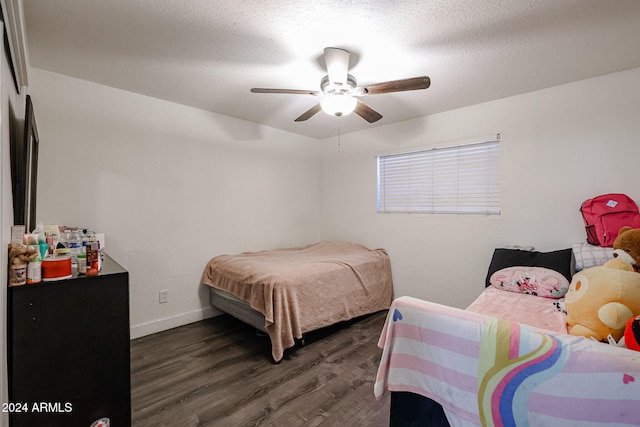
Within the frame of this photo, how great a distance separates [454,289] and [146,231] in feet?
10.5

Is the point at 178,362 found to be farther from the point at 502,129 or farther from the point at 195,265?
the point at 502,129

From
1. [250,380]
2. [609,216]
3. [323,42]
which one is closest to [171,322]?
[250,380]

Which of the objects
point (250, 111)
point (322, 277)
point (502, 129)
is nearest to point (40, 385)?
point (322, 277)

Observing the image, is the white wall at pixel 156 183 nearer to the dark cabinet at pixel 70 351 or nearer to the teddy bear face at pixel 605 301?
the dark cabinet at pixel 70 351

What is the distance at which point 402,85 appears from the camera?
1.83m

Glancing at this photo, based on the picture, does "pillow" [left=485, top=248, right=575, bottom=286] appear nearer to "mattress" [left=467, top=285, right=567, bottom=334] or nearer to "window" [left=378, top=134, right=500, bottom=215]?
"mattress" [left=467, top=285, right=567, bottom=334]

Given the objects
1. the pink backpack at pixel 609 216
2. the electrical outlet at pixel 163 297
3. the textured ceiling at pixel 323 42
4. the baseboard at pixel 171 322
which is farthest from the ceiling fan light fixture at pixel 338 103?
the baseboard at pixel 171 322

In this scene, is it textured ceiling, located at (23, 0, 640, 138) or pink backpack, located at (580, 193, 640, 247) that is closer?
textured ceiling, located at (23, 0, 640, 138)

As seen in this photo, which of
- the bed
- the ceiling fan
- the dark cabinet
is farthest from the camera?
the ceiling fan

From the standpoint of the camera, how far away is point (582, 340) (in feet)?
2.98

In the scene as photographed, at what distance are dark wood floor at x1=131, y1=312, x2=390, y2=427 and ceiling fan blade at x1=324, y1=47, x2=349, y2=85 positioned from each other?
2.10 metres

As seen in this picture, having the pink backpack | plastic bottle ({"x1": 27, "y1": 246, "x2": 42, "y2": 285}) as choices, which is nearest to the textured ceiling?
the pink backpack

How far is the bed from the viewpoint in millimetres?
819

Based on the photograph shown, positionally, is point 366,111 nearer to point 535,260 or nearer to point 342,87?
point 342,87
